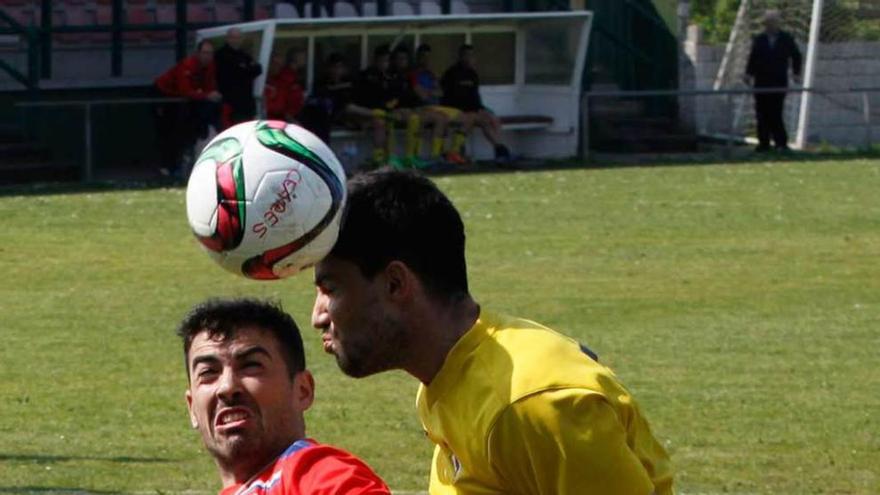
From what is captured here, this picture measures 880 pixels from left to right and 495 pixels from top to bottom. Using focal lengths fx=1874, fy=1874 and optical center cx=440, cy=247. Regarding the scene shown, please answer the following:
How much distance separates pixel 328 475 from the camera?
4.10 metres

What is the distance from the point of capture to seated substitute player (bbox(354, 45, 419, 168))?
2559 cm

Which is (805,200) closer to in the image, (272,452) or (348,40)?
(348,40)

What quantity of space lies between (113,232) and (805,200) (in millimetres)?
7986

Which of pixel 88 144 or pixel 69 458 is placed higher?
pixel 69 458

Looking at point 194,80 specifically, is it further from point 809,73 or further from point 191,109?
point 809,73

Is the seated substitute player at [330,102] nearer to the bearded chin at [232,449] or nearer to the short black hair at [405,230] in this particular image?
the bearded chin at [232,449]

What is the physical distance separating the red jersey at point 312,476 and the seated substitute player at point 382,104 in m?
21.3

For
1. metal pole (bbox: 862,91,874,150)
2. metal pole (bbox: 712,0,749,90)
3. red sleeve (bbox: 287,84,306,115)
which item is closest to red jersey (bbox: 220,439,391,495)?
red sleeve (bbox: 287,84,306,115)

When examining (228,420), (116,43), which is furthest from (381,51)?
(228,420)

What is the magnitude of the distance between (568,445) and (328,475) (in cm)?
73

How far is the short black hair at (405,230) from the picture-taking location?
386 centimetres

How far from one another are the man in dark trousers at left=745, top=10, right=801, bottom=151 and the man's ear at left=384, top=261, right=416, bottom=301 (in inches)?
940

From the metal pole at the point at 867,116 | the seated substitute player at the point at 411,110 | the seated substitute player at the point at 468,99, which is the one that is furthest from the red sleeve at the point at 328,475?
the metal pole at the point at 867,116

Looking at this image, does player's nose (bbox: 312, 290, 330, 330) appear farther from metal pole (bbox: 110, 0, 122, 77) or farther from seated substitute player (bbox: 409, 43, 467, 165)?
metal pole (bbox: 110, 0, 122, 77)
